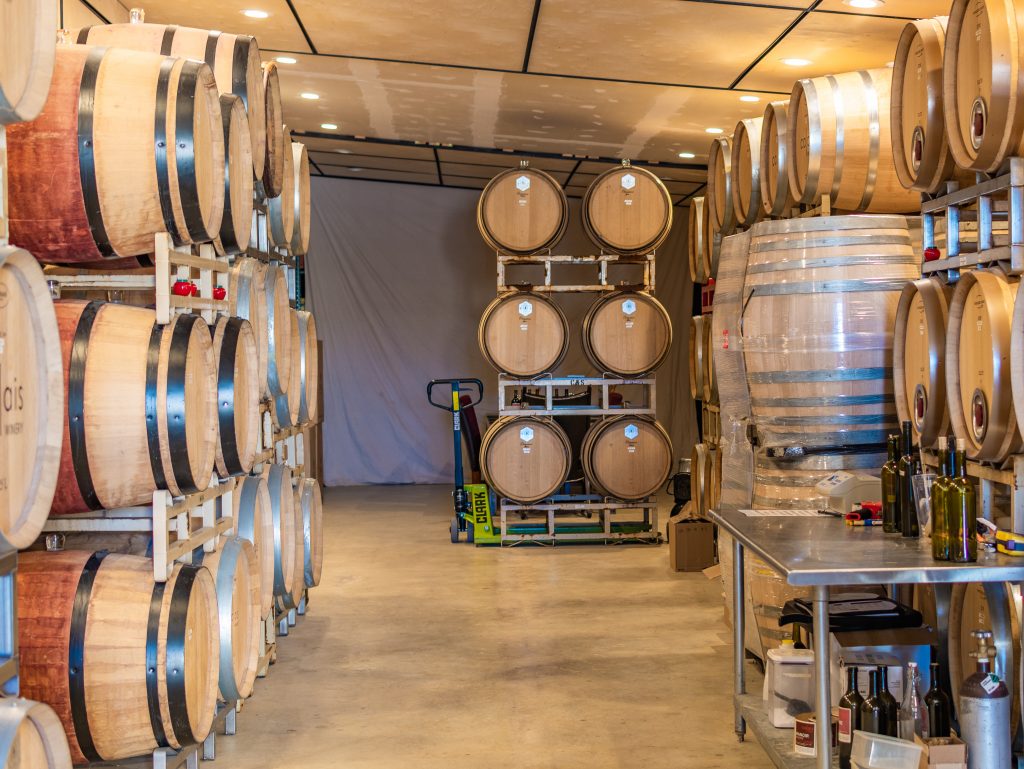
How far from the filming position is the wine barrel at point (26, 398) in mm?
1986

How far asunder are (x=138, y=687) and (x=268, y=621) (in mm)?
1820

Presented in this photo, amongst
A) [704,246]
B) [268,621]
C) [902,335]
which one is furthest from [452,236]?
[902,335]

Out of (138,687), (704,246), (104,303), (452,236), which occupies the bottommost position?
(138,687)

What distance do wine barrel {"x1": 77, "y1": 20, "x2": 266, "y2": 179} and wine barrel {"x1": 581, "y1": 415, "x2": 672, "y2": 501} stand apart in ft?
14.0

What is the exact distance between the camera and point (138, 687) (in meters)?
3.03

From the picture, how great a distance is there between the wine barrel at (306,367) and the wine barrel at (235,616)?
70.3 inches

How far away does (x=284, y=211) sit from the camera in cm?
553

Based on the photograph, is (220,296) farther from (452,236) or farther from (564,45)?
(452,236)

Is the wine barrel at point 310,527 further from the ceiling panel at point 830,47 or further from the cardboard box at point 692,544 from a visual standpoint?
the ceiling panel at point 830,47

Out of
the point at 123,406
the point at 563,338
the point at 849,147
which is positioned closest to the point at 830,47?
the point at 849,147

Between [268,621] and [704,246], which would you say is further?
[704,246]

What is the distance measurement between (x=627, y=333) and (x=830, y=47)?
2.82 meters

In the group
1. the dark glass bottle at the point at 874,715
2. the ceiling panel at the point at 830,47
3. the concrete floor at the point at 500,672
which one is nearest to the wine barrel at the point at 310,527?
the concrete floor at the point at 500,672

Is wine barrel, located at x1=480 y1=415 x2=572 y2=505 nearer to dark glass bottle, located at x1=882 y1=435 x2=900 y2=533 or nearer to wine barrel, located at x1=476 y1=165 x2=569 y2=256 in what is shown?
wine barrel, located at x1=476 y1=165 x2=569 y2=256
